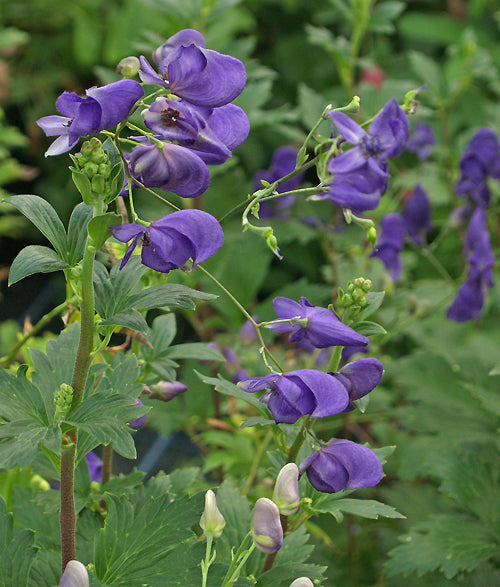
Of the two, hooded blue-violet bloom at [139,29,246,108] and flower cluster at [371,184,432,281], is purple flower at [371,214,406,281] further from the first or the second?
hooded blue-violet bloom at [139,29,246,108]

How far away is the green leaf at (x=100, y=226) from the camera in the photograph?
0.43m

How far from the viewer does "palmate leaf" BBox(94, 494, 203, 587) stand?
541 millimetres

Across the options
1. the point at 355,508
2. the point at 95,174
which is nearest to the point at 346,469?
the point at 355,508

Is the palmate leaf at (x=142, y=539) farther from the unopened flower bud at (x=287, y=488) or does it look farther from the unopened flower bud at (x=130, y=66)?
the unopened flower bud at (x=130, y=66)

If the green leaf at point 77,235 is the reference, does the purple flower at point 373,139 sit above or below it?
above

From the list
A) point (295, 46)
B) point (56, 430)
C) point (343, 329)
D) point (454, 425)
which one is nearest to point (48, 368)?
point (56, 430)

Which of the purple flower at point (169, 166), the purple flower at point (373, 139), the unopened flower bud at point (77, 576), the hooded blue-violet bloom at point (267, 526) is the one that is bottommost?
the unopened flower bud at point (77, 576)

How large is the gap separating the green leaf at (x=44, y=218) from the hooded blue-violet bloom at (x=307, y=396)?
0.61ft

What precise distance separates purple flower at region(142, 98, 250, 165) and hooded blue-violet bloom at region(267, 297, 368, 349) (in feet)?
0.43

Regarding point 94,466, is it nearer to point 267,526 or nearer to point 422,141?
point 267,526

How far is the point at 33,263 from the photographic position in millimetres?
449

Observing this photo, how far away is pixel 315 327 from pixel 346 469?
11 centimetres

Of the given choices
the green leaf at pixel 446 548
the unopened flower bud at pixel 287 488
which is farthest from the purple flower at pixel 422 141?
the unopened flower bud at pixel 287 488

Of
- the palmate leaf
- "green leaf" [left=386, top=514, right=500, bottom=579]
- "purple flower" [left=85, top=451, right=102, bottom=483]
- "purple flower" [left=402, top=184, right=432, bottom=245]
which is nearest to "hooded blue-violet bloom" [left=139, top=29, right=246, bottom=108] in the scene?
the palmate leaf
